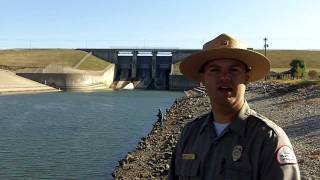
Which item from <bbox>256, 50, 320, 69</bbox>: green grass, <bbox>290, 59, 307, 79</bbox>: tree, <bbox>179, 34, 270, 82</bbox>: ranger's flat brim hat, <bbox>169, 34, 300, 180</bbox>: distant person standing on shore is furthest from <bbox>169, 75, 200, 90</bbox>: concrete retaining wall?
<bbox>169, 34, 300, 180</bbox>: distant person standing on shore

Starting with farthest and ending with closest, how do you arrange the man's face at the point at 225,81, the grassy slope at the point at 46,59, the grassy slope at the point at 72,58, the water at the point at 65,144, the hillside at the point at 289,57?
1. the hillside at the point at 289,57
2. the grassy slope at the point at 72,58
3. the grassy slope at the point at 46,59
4. the water at the point at 65,144
5. the man's face at the point at 225,81

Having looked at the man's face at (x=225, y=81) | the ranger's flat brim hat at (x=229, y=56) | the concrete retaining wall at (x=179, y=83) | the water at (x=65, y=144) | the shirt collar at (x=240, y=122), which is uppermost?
the ranger's flat brim hat at (x=229, y=56)

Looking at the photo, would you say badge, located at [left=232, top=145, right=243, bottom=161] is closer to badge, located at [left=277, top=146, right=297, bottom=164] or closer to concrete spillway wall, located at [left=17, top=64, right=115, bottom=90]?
badge, located at [left=277, top=146, right=297, bottom=164]

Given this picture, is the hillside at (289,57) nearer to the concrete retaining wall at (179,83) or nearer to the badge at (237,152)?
the concrete retaining wall at (179,83)

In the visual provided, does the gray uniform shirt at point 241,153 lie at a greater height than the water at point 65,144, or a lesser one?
greater

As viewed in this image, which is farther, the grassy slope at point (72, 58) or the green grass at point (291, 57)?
the green grass at point (291, 57)

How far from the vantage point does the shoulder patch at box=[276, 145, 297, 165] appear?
101 inches

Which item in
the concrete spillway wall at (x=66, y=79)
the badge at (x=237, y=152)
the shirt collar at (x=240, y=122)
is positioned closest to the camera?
the badge at (x=237, y=152)

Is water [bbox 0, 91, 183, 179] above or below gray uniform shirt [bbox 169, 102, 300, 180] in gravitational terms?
below

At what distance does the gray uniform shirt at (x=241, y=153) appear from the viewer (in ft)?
8.48

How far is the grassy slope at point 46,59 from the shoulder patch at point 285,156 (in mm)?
101947

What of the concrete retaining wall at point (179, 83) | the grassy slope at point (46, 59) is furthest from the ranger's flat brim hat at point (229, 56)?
the grassy slope at point (46, 59)

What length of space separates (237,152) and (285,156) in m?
0.26

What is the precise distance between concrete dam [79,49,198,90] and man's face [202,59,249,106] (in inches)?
3808
